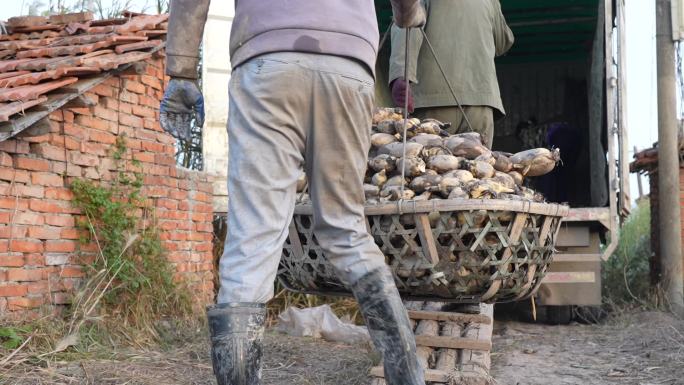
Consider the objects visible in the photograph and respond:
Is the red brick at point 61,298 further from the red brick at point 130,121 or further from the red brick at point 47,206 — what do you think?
the red brick at point 130,121

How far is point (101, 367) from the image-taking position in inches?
167

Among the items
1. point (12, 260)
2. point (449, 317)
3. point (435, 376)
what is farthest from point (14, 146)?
point (435, 376)

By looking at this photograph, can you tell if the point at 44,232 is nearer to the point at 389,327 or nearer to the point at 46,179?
the point at 46,179

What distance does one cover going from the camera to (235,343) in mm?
2279

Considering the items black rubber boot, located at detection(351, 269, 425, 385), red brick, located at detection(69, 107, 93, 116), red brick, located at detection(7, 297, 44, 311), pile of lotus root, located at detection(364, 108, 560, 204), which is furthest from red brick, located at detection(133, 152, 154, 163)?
black rubber boot, located at detection(351, 269, 425, 385)

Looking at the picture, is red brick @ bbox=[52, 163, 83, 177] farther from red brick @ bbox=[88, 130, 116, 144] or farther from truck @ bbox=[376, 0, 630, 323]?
truck @ bbox=[376, 0, 630, 323]

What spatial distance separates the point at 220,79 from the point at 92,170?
75.5 inches

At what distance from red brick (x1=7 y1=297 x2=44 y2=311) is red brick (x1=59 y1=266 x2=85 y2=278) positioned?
245mm

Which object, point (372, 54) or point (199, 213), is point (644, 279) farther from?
point (372, 54)

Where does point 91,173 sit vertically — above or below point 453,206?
above

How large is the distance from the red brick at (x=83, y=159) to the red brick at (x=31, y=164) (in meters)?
0.24

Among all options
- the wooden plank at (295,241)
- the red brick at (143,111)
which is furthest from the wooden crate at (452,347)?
the red brick at (143,111)

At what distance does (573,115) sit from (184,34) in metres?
8.29

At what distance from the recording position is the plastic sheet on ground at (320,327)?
217 inches
